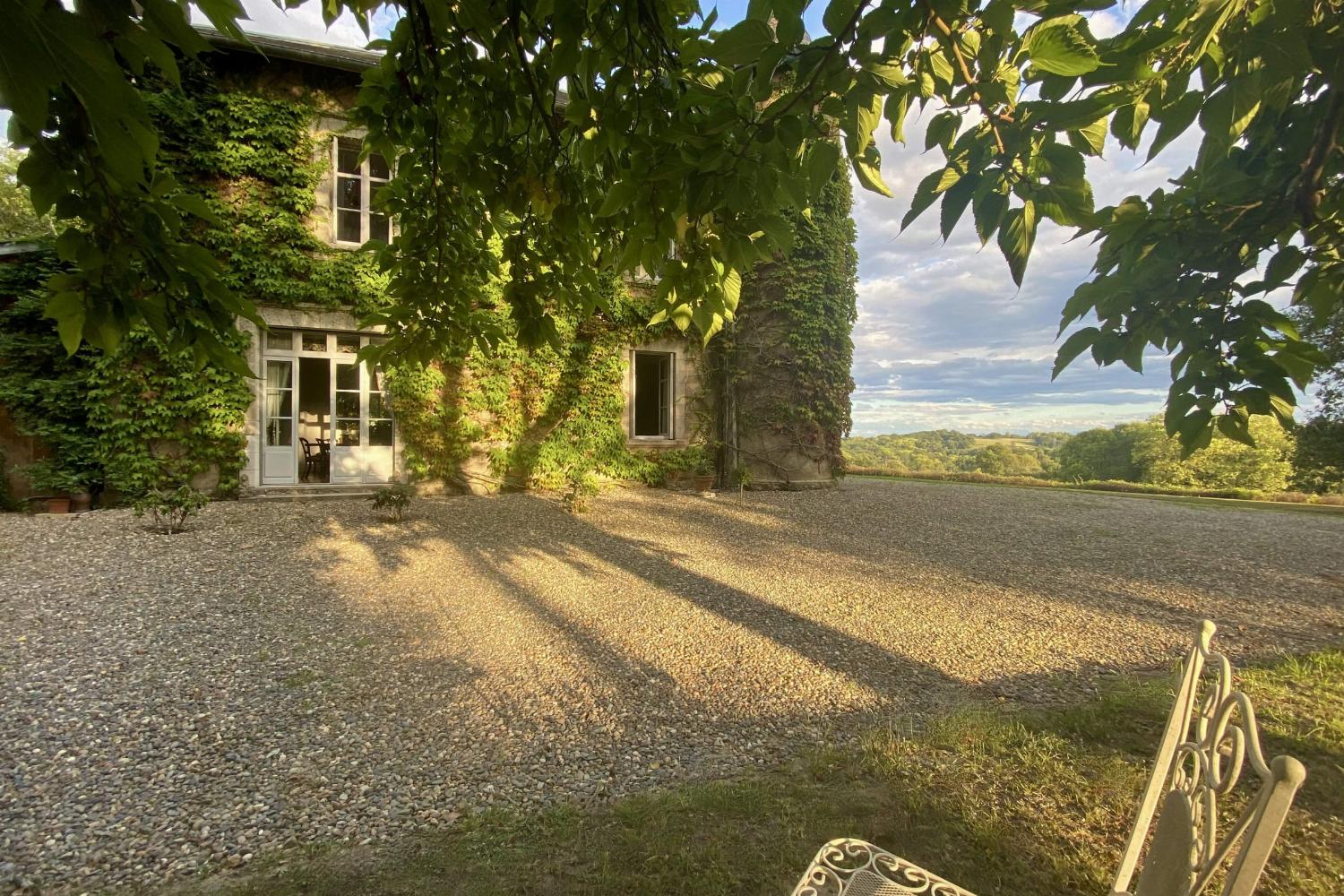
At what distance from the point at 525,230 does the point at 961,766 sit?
131 inches

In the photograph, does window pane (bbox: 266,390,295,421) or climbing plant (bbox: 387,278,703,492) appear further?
climbing plant (bbox: 387,278,703,492)

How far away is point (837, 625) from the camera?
4508 mm

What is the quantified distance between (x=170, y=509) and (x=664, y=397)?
25.6ft

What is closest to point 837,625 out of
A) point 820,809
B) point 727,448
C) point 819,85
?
point 820,809

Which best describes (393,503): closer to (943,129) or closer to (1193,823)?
(943,129)

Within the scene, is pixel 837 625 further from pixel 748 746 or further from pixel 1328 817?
pixel 1328 817

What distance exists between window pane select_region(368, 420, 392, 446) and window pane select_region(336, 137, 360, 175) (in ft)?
14.0

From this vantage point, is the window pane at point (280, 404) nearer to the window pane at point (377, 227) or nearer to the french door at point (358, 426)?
the french door at point (358, 426)

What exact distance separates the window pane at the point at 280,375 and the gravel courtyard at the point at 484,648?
2140 mm

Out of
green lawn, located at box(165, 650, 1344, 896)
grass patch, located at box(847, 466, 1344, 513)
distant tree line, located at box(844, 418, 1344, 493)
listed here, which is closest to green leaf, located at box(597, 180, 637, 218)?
green lawn, located at box(165, 650, 1344, 896)

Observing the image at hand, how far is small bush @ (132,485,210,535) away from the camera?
6676 mm

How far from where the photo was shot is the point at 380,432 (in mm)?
9438

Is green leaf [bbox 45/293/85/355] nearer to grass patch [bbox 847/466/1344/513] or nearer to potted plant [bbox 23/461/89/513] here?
potted plant [bbox 23/461/89/513]

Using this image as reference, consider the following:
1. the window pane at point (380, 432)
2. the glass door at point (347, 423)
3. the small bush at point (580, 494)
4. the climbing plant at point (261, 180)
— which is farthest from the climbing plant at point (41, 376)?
the small bush at point (580, 494)
